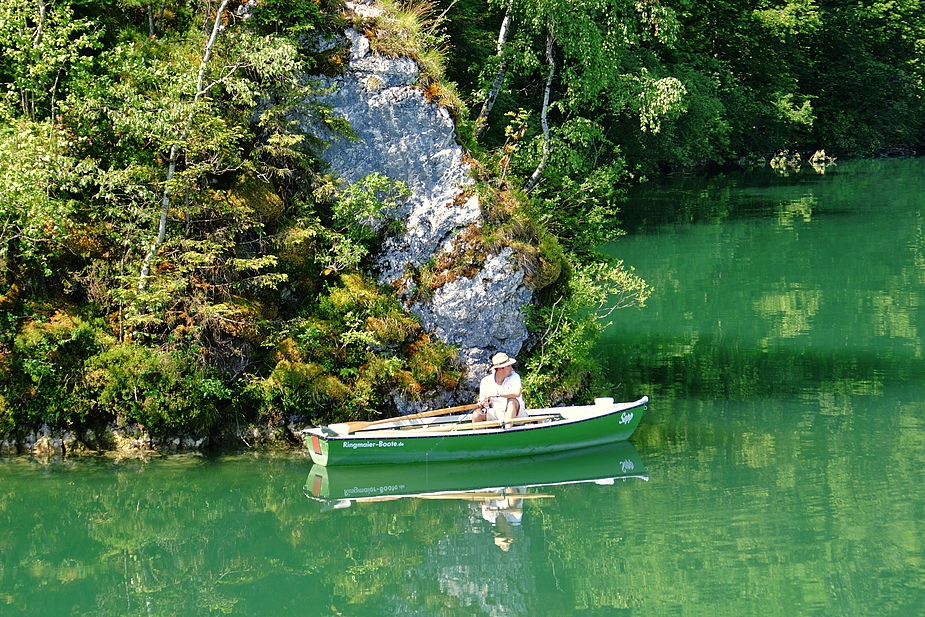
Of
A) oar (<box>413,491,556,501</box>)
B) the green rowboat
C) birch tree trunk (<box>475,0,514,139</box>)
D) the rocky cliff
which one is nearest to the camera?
oar (<box>413,491,556,501</box>)

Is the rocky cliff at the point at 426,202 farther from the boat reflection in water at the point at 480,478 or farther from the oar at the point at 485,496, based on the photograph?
the oar at the point at 485,496

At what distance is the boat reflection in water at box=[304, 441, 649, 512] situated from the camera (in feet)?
45.0

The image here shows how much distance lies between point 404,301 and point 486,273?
1196 millimetres

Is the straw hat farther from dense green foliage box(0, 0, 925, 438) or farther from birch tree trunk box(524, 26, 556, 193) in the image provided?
birch tree trunk box(524, 26, 556, 193)

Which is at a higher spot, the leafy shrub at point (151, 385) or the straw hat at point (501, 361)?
the straw hat at point (501, 361)

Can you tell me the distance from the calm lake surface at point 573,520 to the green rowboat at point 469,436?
0.22 m

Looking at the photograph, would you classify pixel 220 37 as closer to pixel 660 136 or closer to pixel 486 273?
pixel 486 273

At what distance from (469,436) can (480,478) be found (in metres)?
0.56

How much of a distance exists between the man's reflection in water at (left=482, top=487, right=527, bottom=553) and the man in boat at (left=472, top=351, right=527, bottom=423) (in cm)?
107

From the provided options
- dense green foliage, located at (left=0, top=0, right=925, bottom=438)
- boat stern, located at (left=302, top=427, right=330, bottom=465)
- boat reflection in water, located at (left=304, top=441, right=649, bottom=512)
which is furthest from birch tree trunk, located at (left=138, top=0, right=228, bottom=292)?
boat reflection in water, located at (left=304, top=441, right=649, bottom=512)

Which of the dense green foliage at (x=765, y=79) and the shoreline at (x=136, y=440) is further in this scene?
the dense green foliage at (x=765, y=79)

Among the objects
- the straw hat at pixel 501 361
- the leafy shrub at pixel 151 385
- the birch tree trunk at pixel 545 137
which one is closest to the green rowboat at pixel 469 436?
the straw hat at pixel 501 361

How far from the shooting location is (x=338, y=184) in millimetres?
16047

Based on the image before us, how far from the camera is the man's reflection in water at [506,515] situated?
12383mm
